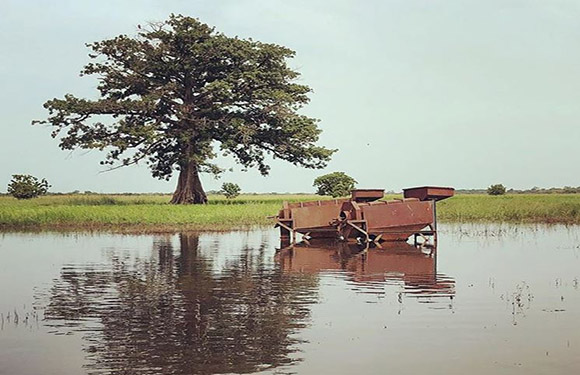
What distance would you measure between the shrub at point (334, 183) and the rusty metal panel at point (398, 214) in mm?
41016

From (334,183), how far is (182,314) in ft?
199

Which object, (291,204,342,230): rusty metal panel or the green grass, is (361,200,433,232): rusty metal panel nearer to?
(291,204,342,230): rusty metal panel

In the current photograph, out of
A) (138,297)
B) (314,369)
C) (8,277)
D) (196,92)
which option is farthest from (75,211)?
(314,369)

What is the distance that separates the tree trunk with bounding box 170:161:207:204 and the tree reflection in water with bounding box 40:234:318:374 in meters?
30.0

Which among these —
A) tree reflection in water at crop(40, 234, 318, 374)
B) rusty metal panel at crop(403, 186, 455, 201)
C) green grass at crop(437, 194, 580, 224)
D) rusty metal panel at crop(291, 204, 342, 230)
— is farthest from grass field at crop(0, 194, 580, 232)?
tree reflection in water at crop(40, 234, 318, 374)

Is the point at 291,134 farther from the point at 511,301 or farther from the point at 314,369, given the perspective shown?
the point at 314,369

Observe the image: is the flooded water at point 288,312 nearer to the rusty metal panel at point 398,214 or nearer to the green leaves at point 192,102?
the rusty metal panel at point 398,214

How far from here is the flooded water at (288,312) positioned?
9578 millimetres

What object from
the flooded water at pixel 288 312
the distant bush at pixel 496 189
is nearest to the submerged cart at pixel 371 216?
the flooded water at pixel 288 312

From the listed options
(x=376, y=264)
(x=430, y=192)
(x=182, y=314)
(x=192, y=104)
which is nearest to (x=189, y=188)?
(x=192, y=104)

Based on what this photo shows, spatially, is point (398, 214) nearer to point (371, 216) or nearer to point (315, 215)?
point (371, 216)

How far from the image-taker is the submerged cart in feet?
93.7

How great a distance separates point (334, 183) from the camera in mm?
73000

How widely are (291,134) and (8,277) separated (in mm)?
34226
